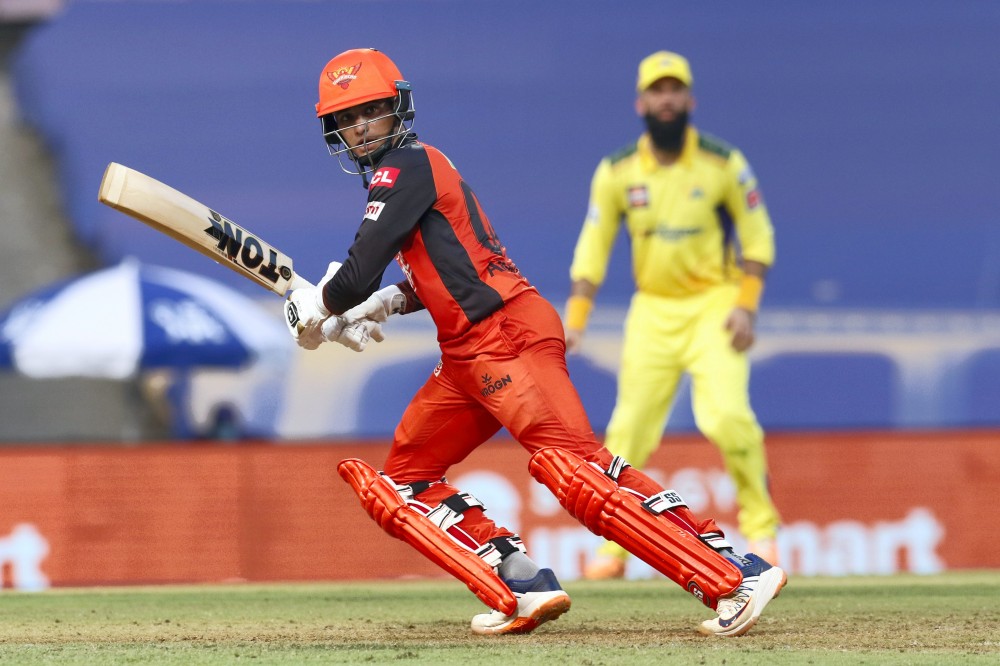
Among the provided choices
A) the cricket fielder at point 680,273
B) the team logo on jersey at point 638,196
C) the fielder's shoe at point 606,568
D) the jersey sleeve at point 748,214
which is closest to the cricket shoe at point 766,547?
the cricket fielder at point 680,273

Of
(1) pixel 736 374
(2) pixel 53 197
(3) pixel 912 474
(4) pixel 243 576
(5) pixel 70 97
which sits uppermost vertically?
(5) pixel 70 97

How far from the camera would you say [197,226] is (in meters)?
4.36

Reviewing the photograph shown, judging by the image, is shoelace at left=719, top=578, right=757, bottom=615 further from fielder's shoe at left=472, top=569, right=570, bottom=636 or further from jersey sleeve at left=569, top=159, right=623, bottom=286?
jersey sleeve at left=569, top=159, right=623, bottom=286

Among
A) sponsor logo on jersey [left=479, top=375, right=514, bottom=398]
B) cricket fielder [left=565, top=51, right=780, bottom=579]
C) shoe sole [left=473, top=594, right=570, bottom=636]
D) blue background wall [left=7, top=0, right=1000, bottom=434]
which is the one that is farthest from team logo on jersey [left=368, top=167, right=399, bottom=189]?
blue background wall [left=7, top=0, right=1000, bottom=434]

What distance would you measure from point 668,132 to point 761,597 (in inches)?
120

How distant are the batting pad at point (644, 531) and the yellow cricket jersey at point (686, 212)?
2637mm

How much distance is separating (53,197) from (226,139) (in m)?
1.30

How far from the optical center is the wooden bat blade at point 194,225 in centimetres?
425

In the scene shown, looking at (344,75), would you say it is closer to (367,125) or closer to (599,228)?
(367,125)

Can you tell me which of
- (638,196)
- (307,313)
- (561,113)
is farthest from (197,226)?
(561,113)

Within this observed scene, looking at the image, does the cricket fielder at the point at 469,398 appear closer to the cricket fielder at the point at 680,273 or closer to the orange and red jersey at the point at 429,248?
the orange and red jersey at the point at 429,248

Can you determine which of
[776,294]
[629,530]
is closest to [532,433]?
[629,530]

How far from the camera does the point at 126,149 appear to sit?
448 inches

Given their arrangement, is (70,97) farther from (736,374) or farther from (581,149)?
(736,374)
